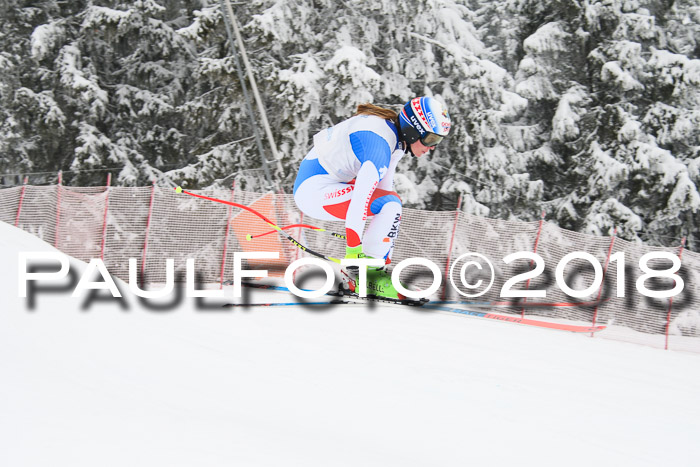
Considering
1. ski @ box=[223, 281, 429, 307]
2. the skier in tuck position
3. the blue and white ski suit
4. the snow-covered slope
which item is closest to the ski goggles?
the skier in tuck position

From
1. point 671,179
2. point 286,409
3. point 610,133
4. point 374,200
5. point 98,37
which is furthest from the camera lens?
point 98,37

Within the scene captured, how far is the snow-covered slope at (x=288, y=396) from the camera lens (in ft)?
8.19

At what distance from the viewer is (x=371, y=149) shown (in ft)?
14.0

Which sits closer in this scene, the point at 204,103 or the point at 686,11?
the point at 204,103

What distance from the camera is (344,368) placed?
434 cm

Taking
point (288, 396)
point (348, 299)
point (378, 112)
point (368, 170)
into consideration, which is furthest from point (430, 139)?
point (288, 396)

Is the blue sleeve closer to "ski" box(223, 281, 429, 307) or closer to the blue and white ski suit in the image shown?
the blue and white ski suit

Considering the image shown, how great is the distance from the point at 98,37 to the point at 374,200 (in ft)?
48.1

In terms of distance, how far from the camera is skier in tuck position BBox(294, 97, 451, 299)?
4.30m

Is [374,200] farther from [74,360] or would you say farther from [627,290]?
[627,290]

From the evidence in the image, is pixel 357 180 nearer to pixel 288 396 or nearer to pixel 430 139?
pixel 430 139

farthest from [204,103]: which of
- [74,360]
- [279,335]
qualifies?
[74,360]

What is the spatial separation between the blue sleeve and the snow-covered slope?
4.95 ft

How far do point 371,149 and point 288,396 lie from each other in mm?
1806
